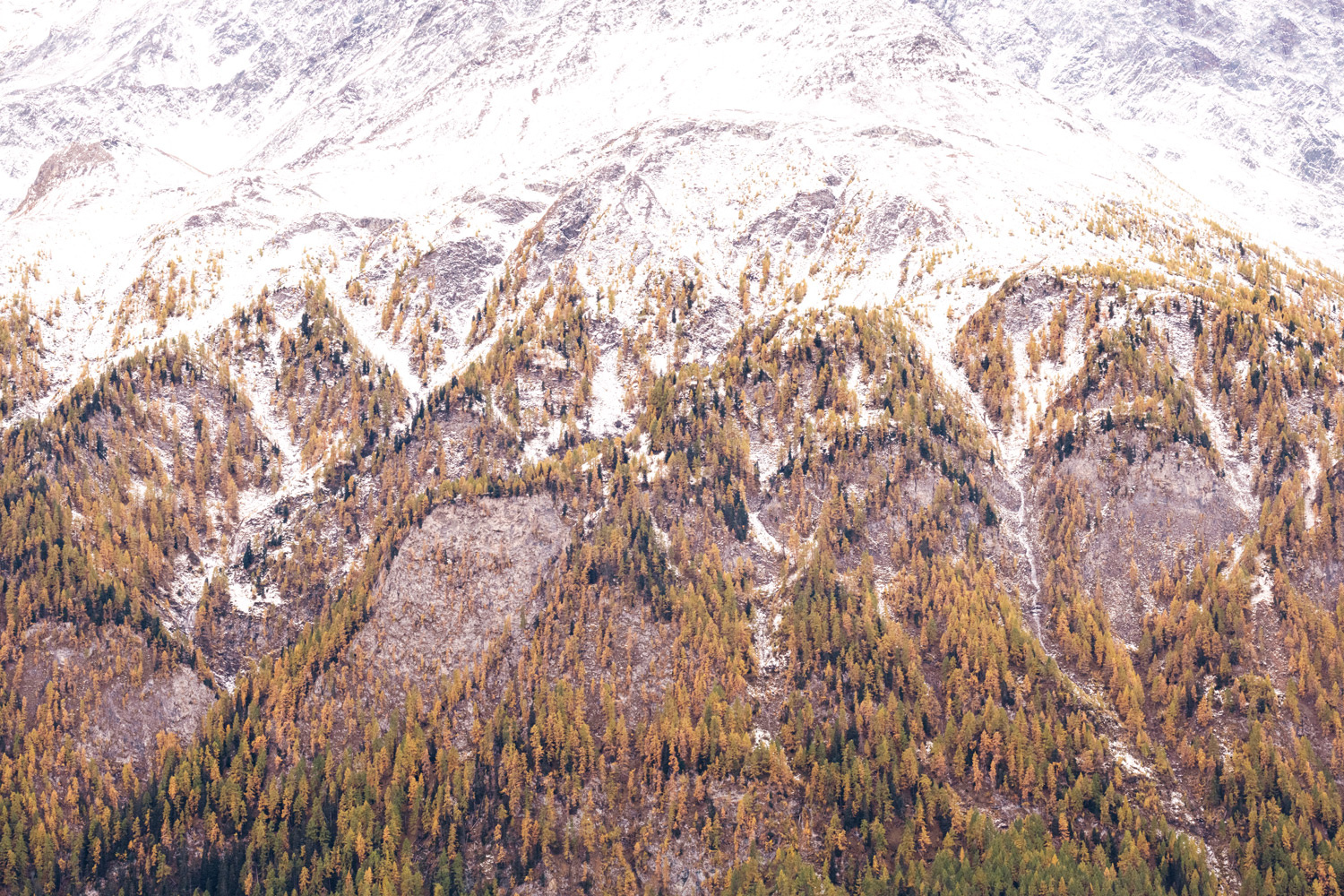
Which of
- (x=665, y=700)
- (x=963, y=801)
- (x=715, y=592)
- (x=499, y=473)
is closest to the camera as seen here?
(x=963, y=801)

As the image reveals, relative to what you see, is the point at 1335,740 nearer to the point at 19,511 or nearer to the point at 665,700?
the point at 665,700

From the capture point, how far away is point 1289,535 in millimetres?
154500

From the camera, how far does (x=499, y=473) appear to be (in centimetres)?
18788

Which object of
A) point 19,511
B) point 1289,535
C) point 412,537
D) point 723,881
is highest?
point 19,511

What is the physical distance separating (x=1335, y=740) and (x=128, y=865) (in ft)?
538

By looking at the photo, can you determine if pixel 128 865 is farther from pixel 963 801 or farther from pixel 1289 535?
pixel 1289 535

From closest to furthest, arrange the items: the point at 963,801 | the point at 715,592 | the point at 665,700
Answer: the point at 963,801 → the point at 665,700 → the point at 715,592

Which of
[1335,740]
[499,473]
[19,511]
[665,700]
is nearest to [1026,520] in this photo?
[1335,740]

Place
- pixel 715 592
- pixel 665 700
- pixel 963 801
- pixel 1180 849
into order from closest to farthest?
1. pixel 1180 849
2. pixel 963 801
3. pixel 665 700
4. pixel 715 592

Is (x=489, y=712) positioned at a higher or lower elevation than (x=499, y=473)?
lower

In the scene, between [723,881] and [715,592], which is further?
[715,592]

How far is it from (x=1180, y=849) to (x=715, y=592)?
244 feet

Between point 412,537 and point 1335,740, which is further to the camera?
point 412,537

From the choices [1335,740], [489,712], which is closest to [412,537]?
[489,712]
